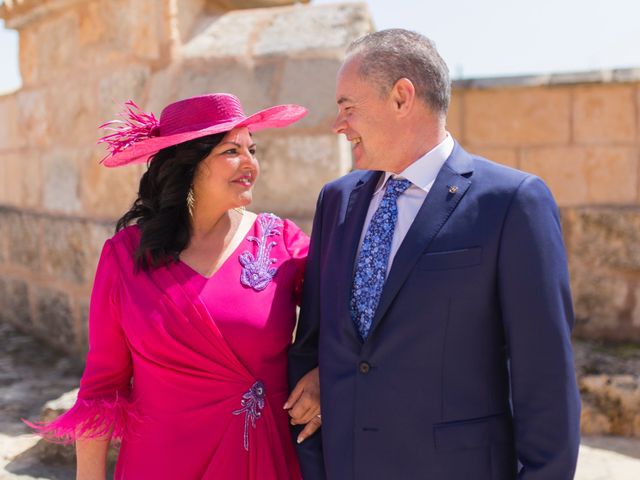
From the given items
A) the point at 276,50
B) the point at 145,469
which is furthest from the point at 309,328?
the point at 276,50

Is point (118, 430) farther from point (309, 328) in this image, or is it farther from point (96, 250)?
point (96, 250)

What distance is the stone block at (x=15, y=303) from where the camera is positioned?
5.23 metres

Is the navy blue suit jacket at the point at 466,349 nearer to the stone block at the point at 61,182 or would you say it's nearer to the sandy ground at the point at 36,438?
the sandy ground at the point at 36,438

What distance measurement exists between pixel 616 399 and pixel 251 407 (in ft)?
8.66

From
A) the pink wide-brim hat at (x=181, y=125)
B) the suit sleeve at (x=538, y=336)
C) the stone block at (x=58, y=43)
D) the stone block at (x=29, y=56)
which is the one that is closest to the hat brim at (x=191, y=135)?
the pink wide-brim hat at (x=181, y=125)

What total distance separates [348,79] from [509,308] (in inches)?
27.5

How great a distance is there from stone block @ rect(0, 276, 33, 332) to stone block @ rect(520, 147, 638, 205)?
12.2 ft

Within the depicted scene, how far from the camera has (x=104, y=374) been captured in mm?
2061

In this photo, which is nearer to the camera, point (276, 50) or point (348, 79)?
point (348, 79)

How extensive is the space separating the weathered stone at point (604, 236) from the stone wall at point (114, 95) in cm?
187

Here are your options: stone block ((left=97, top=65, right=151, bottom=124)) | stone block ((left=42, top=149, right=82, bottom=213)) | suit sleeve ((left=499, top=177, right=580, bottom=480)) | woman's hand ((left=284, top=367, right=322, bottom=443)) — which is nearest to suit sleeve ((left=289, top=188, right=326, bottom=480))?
woman's hand ((left=284, top=367, right=322, bottom=443))

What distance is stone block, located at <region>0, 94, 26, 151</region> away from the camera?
204 inches

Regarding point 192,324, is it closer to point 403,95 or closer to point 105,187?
point 403,95

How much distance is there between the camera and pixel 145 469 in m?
2.00
